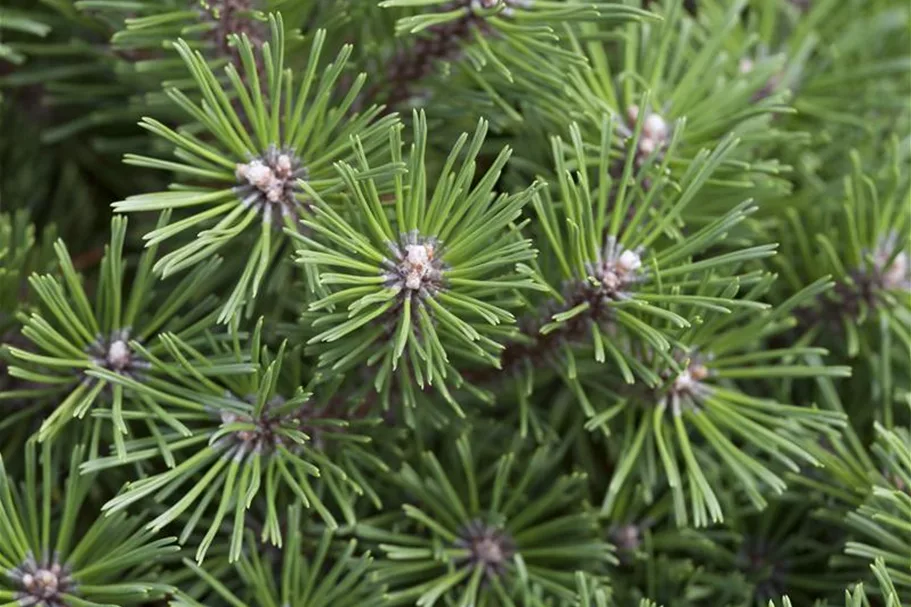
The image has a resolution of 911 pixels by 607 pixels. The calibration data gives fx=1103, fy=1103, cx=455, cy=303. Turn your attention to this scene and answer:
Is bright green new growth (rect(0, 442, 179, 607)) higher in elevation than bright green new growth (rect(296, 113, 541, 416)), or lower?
lower

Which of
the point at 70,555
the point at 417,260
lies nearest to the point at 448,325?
the point at 417,260

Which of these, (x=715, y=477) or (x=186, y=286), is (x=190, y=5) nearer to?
(x=186, y=286)

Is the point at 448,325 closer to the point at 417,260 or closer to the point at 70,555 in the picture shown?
the point at 417,260

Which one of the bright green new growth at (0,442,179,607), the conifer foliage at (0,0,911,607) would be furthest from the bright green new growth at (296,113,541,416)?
the bright green new growth at (0,442,179,607)

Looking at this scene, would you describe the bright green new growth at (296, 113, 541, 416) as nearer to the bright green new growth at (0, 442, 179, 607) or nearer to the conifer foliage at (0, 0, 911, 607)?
the conifer foliage at (0, 0, 911, 607)

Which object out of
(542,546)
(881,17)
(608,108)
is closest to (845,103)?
(881,17)

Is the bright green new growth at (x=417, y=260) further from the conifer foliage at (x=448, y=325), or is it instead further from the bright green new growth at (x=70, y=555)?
the bright green new growth at (x=70, y=555)

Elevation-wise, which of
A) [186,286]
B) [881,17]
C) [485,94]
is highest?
[881,17]

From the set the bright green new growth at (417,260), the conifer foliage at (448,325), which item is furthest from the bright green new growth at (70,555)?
the bright green new growth at (417,260)
